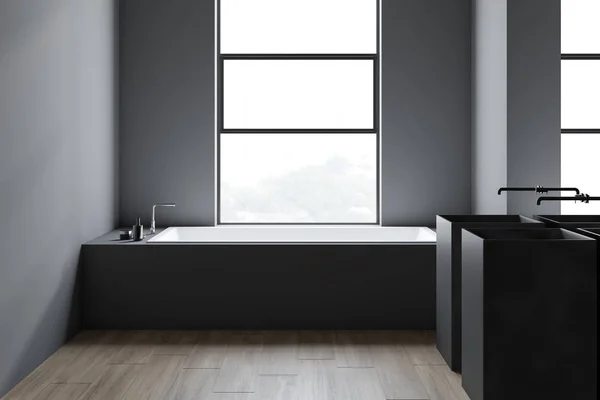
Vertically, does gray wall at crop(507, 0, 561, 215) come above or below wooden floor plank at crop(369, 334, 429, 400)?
above

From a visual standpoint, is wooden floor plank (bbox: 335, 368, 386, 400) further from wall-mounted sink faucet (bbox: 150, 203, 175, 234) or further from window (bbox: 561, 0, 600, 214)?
window (bbox: 561, 0, 600, 214)

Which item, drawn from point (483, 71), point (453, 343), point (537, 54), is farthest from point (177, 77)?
point (453, 343)

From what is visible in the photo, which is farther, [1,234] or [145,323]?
[145,323]

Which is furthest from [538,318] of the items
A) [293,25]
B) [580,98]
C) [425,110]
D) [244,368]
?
[293,25]

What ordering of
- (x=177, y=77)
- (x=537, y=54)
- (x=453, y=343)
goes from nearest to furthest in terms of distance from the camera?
(x=453, y=343)
(x=537, y=54)
(x=177, y=77)

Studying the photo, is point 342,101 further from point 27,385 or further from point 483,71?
point 27,385

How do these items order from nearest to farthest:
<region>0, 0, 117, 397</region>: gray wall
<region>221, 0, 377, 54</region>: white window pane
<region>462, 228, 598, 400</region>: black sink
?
1. <region>462, 228, 598, 400</region>: black sink
2. <region>0, 0, 117, 397</region>: gray wall
3. <region>221, 0, 377, 54</region>: white window pane

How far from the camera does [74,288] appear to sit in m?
3.75

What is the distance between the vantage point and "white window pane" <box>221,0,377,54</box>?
4.86m

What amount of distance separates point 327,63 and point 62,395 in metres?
3.04

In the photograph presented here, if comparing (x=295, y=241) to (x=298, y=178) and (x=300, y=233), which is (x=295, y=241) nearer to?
(x=300, y=233)

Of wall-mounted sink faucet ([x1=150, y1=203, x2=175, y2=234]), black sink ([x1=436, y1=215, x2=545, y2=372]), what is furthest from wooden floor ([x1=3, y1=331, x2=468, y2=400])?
wall-mounted sink faucet ([x1=150, y1=203, x2=175, y2=234])

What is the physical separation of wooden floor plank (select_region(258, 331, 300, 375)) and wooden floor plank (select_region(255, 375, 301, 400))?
0.07 meters

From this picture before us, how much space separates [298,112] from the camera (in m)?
4.91
